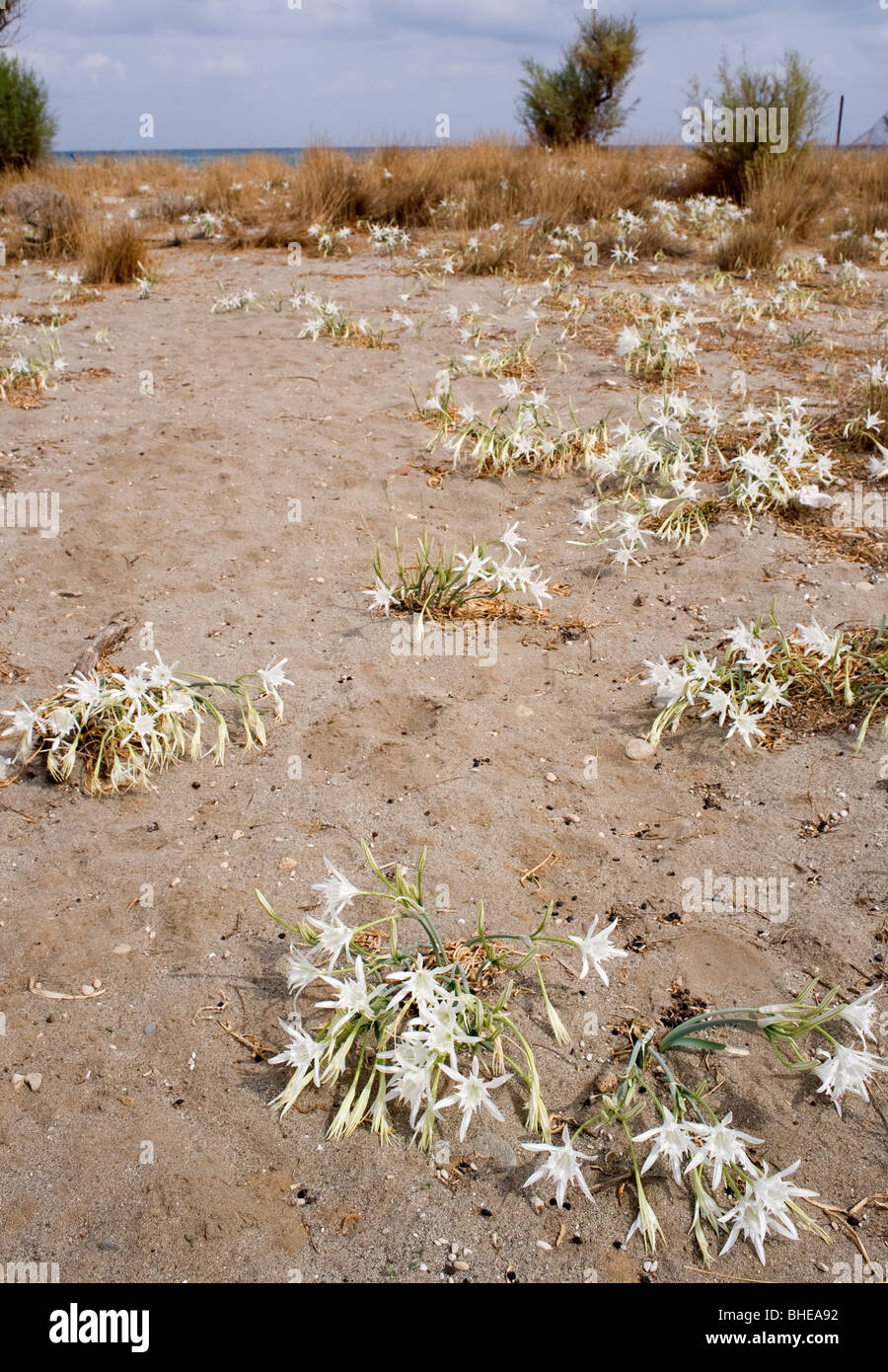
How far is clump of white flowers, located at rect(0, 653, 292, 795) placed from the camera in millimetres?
2648

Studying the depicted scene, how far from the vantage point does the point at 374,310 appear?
7.38 metres

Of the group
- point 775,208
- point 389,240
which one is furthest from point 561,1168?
point 775,208

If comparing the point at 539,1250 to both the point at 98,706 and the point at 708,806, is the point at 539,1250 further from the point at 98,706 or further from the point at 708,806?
the point at 98,706

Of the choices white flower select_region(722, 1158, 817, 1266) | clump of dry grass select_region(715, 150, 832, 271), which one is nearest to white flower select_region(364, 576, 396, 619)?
white flower select_region(722, 1158, 817, 1266)

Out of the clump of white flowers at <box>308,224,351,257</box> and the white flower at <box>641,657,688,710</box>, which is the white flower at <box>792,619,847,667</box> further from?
the clump of white flowers at <box>308,224,351,257</box>

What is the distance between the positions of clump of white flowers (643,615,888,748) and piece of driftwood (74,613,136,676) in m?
1.76

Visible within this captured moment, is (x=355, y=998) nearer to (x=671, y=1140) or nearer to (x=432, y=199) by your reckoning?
(x=671, y=1140)

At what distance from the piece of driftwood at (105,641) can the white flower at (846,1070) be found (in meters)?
2.26

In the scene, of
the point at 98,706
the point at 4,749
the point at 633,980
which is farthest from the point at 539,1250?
the point at 4,749

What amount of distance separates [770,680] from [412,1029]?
5.48 feet

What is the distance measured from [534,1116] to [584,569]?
8.22ft

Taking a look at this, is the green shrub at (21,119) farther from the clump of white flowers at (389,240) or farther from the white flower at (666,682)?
the white flower at (666,682)

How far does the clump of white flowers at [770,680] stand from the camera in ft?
9.56

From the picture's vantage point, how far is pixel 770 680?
2.95 metres
